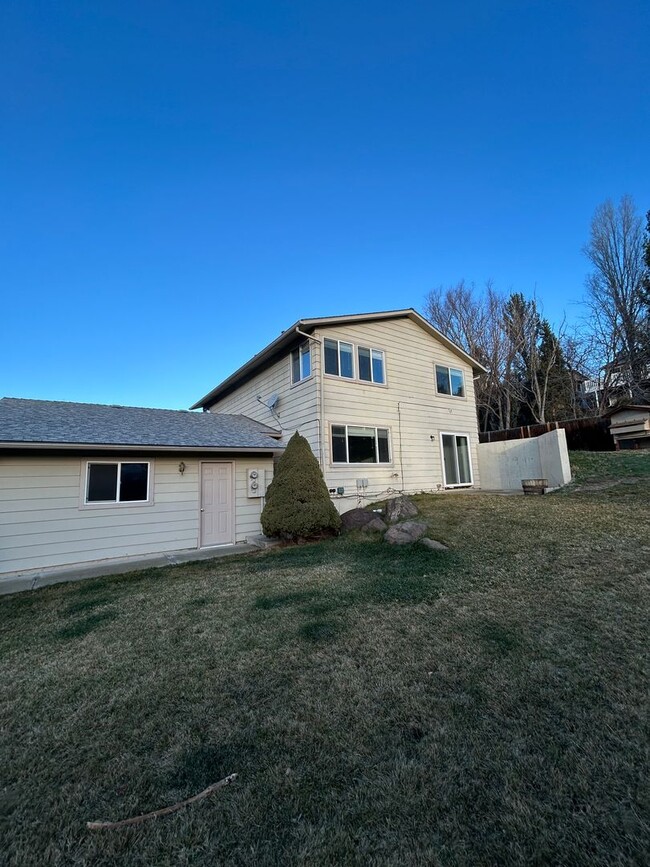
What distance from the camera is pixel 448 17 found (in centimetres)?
899

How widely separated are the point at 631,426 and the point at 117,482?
58.6 ft

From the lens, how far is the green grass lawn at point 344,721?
176cm

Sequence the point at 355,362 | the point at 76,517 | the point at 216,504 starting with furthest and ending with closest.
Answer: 1. the point at 355,362
2. the point at 216,504
3. the point at 76,517

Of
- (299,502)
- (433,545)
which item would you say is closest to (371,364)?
(299,502)

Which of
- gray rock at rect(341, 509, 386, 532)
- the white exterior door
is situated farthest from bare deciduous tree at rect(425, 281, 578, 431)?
the white exterior door

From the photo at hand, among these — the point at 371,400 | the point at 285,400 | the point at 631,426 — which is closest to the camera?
the point at 371,400

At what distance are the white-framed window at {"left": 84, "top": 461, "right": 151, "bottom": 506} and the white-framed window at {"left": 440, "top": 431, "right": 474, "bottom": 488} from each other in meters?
9.70

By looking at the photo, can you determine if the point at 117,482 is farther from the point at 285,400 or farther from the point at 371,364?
the point at 371,364

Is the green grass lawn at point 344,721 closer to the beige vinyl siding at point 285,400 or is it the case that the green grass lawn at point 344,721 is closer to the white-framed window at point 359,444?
Result: the white-framed window at point 359,444

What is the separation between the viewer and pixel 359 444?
36.9 ft

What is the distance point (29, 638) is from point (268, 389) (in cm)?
958

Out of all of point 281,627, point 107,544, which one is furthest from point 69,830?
point 107,544

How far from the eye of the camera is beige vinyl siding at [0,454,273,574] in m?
7.41

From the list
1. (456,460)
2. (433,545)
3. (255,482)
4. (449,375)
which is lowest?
(433,545)
